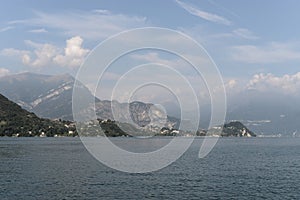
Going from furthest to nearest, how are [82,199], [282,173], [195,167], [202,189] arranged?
[195,167] → [282,173] → [202,189] → [82,199]

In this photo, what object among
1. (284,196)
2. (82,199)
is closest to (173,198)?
(82,199)

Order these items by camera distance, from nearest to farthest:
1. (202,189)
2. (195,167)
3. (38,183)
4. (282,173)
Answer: (202,189), (38,183), (282,173), (195,167)

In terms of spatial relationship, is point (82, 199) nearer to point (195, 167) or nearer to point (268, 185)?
point (268, 185)

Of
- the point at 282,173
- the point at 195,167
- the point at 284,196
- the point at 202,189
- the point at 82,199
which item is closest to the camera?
the point at 82,199

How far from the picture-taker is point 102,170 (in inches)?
4390

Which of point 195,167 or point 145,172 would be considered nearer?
point 145,172

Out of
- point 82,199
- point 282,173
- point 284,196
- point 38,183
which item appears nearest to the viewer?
point 82,199

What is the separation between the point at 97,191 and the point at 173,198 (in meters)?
16.1

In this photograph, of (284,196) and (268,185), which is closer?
(284,196)

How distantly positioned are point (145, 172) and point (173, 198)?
3661cm

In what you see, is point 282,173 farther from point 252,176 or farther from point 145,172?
point 145,172

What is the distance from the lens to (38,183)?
8700 cm

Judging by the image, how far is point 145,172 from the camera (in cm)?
10731

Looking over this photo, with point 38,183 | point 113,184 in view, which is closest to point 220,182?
point 113,184
